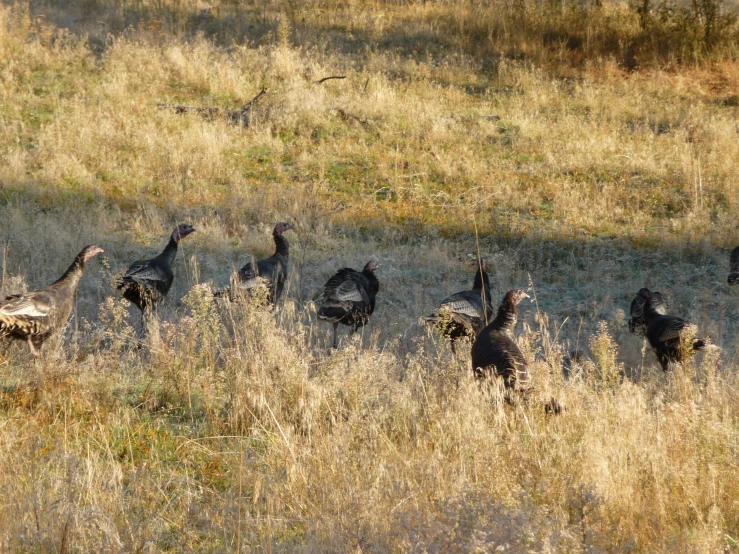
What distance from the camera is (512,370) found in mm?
5355

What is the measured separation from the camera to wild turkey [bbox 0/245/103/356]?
6.34 meters

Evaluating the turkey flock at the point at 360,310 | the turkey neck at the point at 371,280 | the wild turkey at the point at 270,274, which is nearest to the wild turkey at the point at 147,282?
the turkey flock at the point at 360,310

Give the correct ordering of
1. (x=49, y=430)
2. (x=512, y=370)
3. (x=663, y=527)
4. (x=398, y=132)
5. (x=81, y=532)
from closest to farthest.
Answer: (x=81, y=532) < (x=663, y=527) < (x=49, y=430) < (x=512, y=370) < (x=398, y=132)

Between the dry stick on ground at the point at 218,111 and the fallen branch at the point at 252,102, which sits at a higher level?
the fallen branch at the point at 252,102

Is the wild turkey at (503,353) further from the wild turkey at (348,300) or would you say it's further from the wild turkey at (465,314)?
the wild turkey at (348,300)

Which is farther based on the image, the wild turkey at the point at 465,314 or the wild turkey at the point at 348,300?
the wild turkey at the point at 348,300

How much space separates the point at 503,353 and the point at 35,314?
3.97 meters

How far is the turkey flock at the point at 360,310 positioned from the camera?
19.3ft

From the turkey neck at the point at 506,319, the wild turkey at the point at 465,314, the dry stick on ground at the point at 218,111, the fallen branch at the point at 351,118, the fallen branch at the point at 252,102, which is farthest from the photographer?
the fallen branch at the point at 252,102

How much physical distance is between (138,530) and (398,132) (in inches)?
466

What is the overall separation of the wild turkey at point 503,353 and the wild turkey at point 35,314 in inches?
142

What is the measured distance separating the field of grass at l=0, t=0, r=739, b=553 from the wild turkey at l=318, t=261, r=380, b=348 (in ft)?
1.20

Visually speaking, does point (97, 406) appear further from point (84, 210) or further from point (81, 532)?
point (84, 210)

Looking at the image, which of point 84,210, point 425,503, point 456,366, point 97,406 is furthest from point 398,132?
point 425,503
